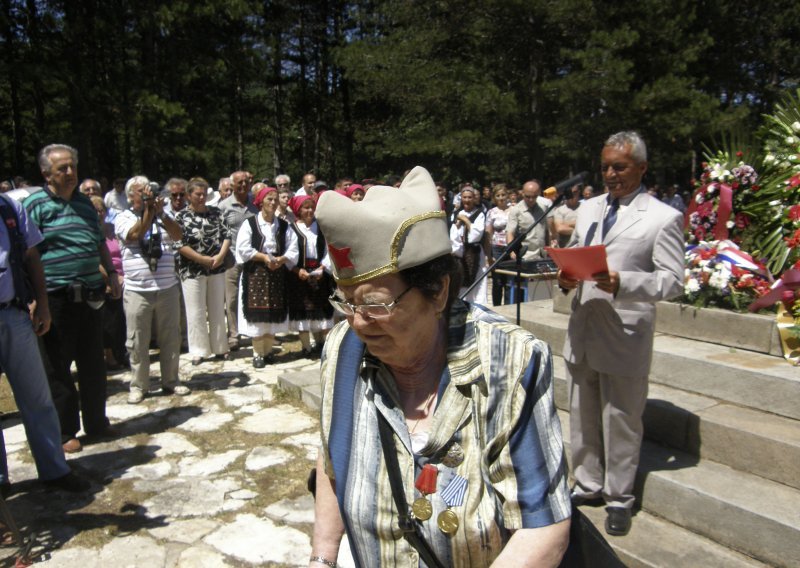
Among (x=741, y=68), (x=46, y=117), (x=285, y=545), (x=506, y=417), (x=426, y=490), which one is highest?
(x=741, y=68)

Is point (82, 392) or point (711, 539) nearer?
point (711, 539)

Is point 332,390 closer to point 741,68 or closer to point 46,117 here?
point 46,117

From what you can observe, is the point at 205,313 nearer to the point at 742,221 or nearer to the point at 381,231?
the point at 742,221

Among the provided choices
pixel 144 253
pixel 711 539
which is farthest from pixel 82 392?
pixel 711 539

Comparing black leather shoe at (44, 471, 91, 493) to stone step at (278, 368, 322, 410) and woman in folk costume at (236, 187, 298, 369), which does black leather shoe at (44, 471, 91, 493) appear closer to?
stone step at (278, 368, 322, 410)

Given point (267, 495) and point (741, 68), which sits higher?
point (741, 68)

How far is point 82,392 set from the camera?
5.08 metres

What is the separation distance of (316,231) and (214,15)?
15634mm

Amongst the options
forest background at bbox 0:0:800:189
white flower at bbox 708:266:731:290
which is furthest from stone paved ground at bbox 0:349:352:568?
forest background at bbox 0:0:800:189

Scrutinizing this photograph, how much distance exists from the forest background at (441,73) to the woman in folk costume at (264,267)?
41.1ft

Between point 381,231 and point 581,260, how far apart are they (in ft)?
6.07

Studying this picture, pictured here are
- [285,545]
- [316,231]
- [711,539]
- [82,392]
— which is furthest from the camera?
[316,231]

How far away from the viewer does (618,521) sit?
11.6ft

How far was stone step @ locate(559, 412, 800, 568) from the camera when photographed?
3201 millimetres
